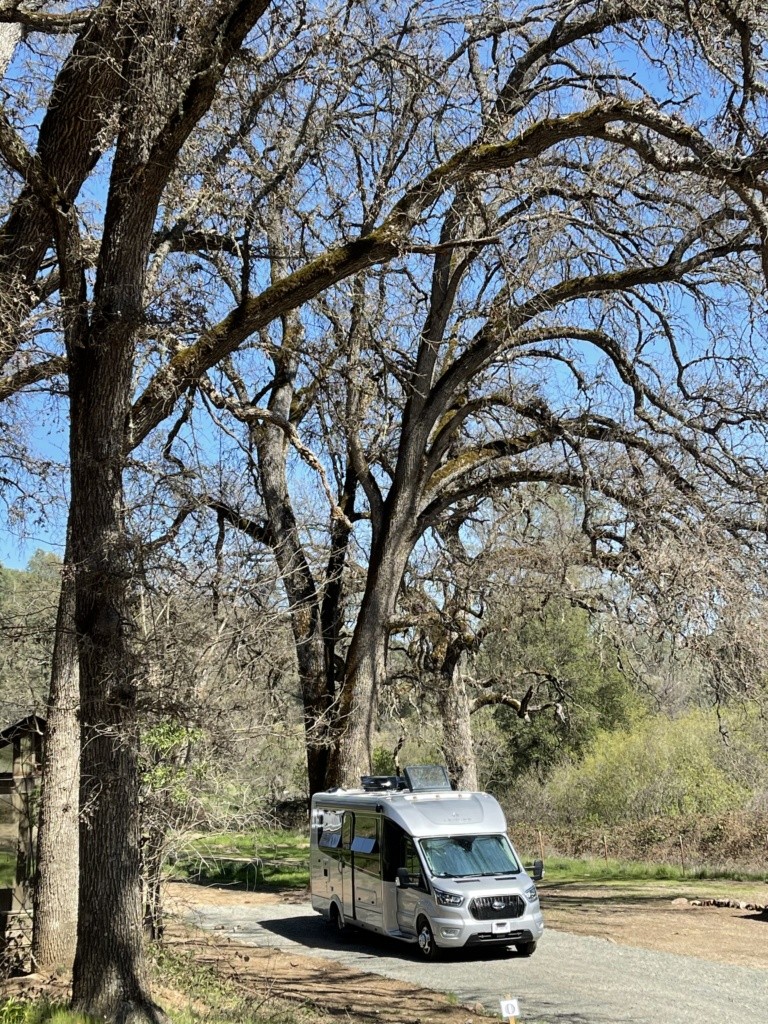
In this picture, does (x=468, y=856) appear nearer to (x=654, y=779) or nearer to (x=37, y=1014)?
(x=37, y=1014)

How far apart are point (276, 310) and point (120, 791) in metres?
4.59

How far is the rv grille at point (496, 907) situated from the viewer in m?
14.9

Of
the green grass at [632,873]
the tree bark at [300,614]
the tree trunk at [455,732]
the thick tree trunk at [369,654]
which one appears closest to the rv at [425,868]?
the thick tree trunk at [369,654]

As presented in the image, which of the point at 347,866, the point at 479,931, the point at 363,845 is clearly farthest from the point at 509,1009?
the point at 347,866

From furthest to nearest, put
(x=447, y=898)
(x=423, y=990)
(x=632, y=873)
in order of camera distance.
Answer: (x=632, y=873)
(x=447, y=898)
(x=423, y=990)

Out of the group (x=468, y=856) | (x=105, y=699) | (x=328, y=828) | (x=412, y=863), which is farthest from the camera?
(x=328, y=828)

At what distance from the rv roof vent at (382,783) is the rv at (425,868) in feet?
0.06

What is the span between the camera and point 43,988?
36.2 ft

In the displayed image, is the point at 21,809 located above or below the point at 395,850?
above

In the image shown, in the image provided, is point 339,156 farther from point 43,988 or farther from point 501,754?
point 501,754

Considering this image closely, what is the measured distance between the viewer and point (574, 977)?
13.4m

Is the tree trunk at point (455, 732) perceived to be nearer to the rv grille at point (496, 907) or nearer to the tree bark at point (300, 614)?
the tree bark at point (300, 614)

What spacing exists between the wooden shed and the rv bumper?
559cm

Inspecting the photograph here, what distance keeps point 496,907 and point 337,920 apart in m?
4.08
